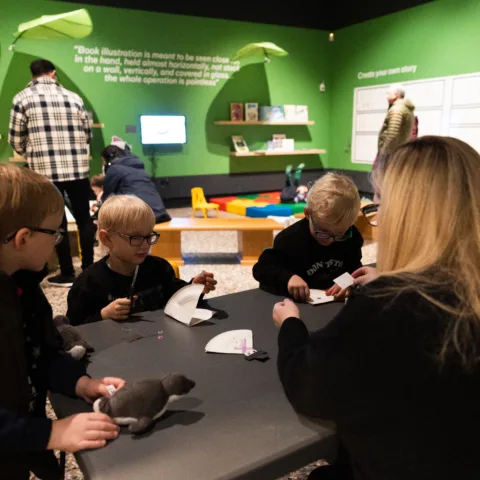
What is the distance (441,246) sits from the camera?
2.60ft

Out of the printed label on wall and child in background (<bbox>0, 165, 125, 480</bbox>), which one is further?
the printed label on wall

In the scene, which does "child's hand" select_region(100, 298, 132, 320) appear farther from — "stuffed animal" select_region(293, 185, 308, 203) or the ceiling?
the ceiling

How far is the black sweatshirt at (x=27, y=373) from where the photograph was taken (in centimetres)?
84

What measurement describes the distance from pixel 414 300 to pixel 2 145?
6391mm

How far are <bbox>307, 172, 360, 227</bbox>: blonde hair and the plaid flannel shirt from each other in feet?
8.84

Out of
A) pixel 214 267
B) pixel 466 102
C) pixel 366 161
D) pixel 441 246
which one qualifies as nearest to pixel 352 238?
pixel 441 246

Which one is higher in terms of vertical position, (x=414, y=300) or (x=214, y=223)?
(x=414, y=300)

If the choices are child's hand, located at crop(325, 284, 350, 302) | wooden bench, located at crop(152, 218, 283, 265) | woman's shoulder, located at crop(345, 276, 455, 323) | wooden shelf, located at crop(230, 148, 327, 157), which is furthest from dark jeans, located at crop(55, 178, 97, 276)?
wooden shelf, located at crop(230, 148, 327, 157)

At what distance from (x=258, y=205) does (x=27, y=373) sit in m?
5.74

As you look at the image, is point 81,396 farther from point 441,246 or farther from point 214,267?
point 214,267

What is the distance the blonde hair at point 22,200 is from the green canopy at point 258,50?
6655 millimetres

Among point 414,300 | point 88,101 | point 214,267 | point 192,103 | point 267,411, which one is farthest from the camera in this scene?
point 192,103

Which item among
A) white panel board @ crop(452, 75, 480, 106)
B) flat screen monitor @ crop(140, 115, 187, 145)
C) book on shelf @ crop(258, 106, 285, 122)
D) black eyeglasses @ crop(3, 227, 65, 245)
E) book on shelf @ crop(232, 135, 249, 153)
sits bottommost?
black eyeglasses @ crop(3, 227, 65, 245)

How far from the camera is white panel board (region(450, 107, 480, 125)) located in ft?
20.6
